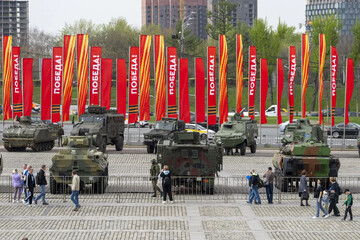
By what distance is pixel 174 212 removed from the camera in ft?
82.5

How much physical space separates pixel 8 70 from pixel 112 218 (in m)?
26.6

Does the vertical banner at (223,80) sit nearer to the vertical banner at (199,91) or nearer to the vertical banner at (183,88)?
the vertical banner at (199,91)

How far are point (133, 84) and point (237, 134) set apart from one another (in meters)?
7.16

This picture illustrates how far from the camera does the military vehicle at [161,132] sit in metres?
44.2

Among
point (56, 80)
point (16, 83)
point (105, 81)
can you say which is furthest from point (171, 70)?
point (16, 83)

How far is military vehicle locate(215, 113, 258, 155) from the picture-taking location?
44.1 metres

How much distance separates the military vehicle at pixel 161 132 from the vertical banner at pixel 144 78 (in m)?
1.68

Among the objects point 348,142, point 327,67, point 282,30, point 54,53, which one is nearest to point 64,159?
point 54,53

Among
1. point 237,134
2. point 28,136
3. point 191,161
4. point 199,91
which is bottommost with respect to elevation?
point 191,161

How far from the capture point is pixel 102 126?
144ft

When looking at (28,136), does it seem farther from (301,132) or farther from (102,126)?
(301,132)

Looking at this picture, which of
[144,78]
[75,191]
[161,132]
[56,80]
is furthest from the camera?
[144,78]

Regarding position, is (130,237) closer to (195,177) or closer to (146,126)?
(195,177)

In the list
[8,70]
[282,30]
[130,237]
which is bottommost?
[130,237]
